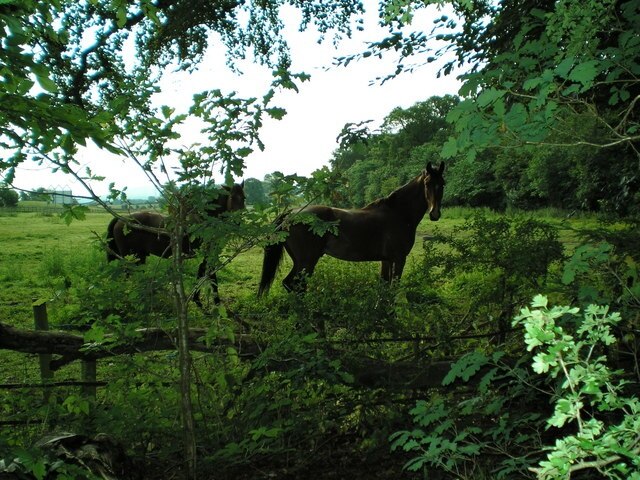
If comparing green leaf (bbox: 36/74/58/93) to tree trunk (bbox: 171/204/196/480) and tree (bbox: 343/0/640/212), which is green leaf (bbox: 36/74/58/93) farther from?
tree (bbox: 343/0/640/212)

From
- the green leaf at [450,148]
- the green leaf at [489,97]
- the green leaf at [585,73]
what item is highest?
the green leaf at [585,73]

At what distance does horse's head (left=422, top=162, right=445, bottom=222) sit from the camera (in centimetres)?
749

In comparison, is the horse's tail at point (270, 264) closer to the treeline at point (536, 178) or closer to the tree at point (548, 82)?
the treeline at point (536, 178)

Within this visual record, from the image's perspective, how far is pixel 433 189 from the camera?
24.8ft

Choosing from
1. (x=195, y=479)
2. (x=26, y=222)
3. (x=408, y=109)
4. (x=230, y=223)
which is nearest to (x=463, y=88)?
(x=230, y=223)

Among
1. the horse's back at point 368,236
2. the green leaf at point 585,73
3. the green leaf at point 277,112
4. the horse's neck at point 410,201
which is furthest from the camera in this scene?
the horse's neck at point 410,201

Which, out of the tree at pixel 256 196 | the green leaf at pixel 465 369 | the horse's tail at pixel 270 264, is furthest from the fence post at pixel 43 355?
the horse's tail at pixel 270 264

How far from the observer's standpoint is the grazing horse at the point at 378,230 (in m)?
7.49

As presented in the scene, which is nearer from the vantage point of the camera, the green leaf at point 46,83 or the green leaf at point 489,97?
the green leaf at point 489,97

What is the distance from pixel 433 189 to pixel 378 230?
1053mm

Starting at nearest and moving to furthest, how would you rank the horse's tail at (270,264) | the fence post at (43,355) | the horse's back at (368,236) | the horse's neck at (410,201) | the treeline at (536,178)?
the fence post at (43,355)
the horse's tail at (270,264)
the horse's back at (368,236)
the horse's neck at (410,201)
the treeline at (536,178)

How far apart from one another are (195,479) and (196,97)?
1978 millimetres

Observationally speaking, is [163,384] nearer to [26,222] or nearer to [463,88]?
[463,88]

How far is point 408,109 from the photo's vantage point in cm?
5072
